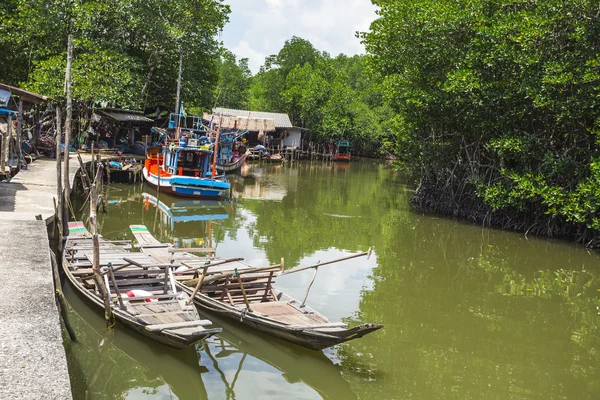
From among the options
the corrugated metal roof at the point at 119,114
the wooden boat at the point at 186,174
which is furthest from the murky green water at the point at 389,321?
the corrugated metal roof at the point at 119,114

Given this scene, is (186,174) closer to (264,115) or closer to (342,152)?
(264,115)

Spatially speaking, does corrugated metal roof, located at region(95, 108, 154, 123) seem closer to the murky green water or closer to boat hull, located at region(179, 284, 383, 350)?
A: the murky green water

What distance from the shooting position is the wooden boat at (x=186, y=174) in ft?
64.0

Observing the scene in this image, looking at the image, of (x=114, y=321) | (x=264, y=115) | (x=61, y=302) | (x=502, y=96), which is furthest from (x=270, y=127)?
(x=61, y=302)

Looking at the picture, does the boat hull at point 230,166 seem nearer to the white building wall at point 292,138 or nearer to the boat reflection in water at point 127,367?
the white building wall at point 292,138

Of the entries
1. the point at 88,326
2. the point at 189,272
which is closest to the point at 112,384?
the point at 88,326

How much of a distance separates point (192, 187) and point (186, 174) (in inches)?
82.6

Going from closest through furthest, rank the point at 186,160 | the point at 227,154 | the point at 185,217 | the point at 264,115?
the point at 185,217 → the point at 186,160 → the point at 227,154 → the point at 264,115

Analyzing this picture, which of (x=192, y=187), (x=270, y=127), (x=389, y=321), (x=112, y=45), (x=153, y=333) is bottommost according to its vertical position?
(x=389, y=321)

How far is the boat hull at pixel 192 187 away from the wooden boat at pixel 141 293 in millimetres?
9695

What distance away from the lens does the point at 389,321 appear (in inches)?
354

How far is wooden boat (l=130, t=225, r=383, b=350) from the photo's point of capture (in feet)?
22.4

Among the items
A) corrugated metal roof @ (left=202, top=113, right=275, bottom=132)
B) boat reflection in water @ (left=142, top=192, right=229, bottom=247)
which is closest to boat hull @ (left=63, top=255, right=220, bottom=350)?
boat reflection in water @ (left=142, top=192, right=229, bottom=247)

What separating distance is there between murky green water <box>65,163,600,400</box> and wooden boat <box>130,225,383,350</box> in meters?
0.32
